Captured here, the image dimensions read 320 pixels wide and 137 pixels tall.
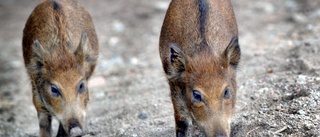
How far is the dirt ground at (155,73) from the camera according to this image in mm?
7058

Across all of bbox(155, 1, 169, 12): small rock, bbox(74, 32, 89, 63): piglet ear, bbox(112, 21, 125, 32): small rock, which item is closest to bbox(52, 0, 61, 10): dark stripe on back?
bbox(74, 32, 89, 63): piglet ear

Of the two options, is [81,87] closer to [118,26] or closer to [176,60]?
[176,60]

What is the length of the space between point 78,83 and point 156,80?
9.83 ft

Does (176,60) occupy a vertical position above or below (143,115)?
above

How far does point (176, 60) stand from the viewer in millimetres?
6562

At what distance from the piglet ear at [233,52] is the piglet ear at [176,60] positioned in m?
0.44

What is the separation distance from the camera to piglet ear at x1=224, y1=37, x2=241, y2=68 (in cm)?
635

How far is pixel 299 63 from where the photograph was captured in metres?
8.50

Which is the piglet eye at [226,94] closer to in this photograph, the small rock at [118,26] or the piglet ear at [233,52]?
the piglet ear at [233,52]

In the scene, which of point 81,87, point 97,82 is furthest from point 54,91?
point 97,82

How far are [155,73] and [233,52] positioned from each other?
3915 mm

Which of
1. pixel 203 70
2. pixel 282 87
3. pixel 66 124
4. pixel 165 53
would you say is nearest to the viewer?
pixel 203 70

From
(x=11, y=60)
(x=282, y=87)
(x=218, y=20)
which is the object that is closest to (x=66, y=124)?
(x=218, y=20)

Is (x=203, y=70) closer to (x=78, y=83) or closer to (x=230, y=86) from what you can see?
(x=230, y=86)
